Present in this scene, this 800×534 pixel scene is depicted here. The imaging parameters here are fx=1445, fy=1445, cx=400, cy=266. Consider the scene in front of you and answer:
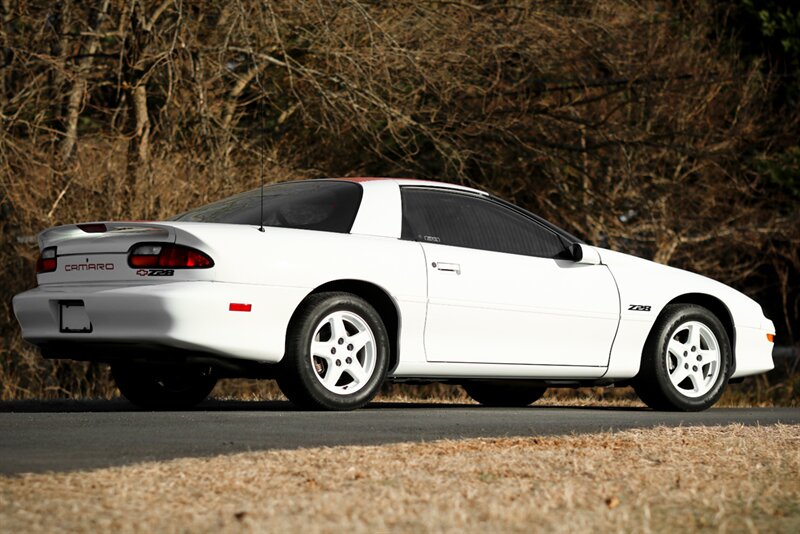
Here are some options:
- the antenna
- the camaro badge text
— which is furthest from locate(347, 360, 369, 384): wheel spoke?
the camaro badge text

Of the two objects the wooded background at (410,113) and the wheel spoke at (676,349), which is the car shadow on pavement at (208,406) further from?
the wooded background at (410,113)

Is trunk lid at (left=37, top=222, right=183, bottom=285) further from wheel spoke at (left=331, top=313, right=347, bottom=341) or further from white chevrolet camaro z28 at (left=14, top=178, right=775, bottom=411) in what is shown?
wheel spoke at (left=331, top=313, right=347, bottom=341)

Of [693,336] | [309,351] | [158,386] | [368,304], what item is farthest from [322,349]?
[693,336]

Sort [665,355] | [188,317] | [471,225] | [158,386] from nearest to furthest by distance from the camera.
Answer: [188,317] → [471,225] → [158,386] → [665,355]

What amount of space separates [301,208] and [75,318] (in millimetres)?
1596

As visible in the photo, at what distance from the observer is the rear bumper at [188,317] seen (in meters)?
8.34

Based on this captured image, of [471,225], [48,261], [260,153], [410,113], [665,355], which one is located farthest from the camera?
[410,113]

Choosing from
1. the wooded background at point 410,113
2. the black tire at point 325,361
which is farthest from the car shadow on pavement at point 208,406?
the wooded background at point 410,113

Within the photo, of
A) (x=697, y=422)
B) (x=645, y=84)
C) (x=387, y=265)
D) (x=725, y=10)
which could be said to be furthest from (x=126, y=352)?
(x=725, y=10)

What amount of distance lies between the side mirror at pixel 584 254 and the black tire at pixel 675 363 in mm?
756

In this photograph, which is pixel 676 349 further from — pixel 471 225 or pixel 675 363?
pixel 471 225

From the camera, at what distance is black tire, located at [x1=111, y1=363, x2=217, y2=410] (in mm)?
9938

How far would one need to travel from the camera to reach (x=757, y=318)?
11117 mm

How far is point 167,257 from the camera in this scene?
8.47 meters
